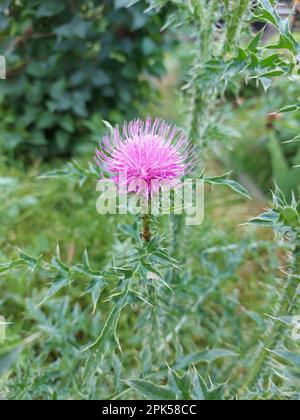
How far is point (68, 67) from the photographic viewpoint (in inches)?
111

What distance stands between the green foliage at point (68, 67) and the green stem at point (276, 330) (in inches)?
64.5

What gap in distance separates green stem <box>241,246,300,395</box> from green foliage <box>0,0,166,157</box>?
5.38ft

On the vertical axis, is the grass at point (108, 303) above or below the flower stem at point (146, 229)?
below

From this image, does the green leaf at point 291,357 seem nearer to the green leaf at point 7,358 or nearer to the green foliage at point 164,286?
the green foliage at point 164,286

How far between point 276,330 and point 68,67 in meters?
2.02

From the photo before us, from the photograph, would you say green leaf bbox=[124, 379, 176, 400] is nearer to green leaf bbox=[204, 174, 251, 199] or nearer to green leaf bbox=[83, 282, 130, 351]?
green leaf bbox=[83, 282, 130, 351]

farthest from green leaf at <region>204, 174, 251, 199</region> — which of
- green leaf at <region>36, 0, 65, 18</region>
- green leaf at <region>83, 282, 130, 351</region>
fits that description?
green leaf at <region>36, 0, 65, 18</region>

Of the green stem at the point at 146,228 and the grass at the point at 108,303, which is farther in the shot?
the grass at the point at 108,303

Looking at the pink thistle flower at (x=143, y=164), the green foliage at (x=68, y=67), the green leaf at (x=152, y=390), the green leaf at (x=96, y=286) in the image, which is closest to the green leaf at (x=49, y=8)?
the green foliage at (x=68, y=67)

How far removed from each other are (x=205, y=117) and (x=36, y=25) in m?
1.55

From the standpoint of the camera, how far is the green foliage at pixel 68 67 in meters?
2.62

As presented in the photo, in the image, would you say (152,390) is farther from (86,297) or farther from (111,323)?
(86,297)

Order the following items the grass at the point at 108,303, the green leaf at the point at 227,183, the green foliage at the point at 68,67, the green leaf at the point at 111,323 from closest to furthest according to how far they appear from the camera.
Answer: the green leaf at the point at 111,323 < the green leaf at the point at 227,183 < the grass at the point at 108,303 < the green foliage at the point at 68,67

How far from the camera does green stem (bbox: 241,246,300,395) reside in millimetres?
1258
